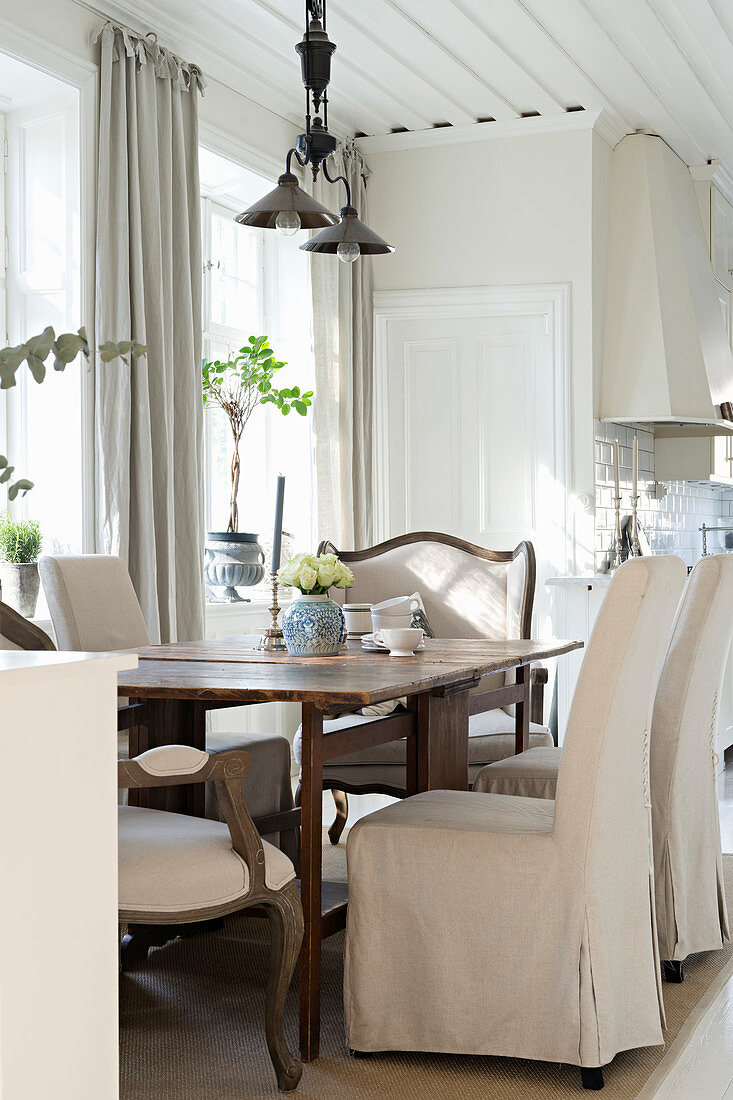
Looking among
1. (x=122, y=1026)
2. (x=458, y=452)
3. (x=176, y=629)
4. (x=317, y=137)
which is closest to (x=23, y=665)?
(x=122, y=1026)

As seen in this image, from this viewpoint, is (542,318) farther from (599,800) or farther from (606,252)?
(599,800)

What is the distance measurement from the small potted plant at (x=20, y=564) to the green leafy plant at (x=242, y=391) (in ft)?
4.68

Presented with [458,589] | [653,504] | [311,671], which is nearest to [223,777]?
[311,671]

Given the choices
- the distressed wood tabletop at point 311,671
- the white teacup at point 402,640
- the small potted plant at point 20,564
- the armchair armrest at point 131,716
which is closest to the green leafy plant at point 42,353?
the distressed wood tabletop at point 311,671

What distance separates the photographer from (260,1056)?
7.48 feet

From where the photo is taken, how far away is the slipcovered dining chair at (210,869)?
76.3 inches

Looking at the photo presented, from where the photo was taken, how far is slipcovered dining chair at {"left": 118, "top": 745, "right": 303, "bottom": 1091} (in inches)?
76.3

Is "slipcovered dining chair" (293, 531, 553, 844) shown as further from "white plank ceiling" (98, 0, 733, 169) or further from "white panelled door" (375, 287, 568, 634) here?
"white plank ceiling" (98, 0, 733, 169)

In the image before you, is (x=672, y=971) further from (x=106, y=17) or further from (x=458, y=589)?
(x=106, y=17)

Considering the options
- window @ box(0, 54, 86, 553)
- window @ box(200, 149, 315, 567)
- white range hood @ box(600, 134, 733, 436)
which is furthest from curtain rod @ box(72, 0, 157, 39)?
white range hood @ box(600, 134, 733, 436)

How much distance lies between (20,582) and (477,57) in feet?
9.32

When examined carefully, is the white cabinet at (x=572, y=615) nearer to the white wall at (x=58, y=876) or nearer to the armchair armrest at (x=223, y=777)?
the armchair armrest at (x=223, y=777)

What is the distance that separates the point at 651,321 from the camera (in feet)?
18.1

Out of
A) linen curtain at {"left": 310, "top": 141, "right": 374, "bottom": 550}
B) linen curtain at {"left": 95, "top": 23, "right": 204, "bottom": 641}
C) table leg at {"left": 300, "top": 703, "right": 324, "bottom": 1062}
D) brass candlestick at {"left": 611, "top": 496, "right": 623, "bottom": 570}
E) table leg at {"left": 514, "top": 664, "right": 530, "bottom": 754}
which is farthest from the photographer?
linen curtain at {"left": 310, "top": 141, "right": 374, "bottom": 550}
